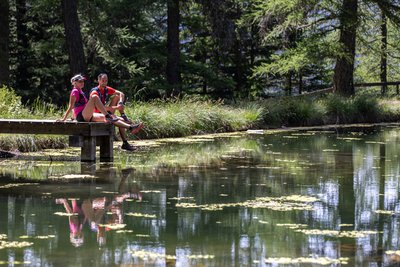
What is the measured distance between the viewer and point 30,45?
1202 inches

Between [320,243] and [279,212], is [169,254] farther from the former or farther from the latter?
[279,212]

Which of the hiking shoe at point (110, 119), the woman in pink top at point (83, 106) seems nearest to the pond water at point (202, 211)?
the hiking shoe at point (110, 119)

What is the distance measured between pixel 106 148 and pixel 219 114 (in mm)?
8738

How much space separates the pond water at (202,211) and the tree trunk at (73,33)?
8477 millimetres

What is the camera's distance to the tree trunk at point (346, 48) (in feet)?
94.1

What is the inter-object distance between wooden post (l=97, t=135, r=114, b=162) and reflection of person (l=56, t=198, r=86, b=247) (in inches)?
186

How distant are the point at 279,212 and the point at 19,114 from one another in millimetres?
9780

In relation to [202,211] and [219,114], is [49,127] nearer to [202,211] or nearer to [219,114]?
[202,211]

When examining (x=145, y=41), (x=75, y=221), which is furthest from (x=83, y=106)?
(x=145, y=41)

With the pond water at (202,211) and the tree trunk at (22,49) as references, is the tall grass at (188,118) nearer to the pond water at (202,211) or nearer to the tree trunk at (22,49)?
the pond water at (202,211)

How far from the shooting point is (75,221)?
8.31m

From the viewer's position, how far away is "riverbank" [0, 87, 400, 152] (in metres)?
17.2

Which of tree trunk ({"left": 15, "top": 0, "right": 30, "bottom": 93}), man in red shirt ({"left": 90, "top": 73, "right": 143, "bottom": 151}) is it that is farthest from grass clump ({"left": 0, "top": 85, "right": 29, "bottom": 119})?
tree trunk ({"left": 15, "top": 0, "right": 30, "bottom": 93})

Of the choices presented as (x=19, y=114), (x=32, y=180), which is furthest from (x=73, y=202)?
(x=19, y=114)
